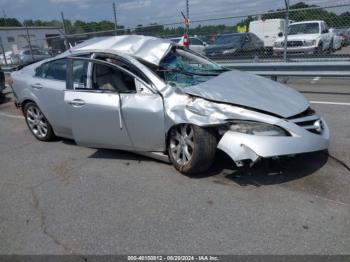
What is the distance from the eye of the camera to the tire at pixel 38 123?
5.75 metres

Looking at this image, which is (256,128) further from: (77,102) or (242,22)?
(242,22)

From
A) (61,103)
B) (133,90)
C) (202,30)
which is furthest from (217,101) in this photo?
(202,30)

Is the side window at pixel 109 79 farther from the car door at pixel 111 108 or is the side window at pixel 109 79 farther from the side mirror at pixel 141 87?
the side mirror at pixel 141 87

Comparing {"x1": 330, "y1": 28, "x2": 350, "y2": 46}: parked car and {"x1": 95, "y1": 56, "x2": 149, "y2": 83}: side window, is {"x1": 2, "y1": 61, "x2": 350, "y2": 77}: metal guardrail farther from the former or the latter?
{"x1": 95, "y1": 56, "x2": 149, "y2": 83}: side window

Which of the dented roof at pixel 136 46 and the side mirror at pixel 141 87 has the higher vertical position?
the dented roof at pixel 136 46

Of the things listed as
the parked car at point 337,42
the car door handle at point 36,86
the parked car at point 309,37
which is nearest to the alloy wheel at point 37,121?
the car door handle at point 36,86

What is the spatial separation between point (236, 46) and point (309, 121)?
8.77 metres

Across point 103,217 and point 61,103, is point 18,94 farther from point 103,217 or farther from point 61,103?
point 103,217

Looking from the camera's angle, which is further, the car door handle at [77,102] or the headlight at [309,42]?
the headlight at [309,42]

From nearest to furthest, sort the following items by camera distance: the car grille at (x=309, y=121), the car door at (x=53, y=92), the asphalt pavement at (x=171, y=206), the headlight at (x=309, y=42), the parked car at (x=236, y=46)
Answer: the asphalt pavement at (x=171, y=206)
the car grille at (x=309, y=121)
the car door at (x=53, y=92)
the parked car at (x=236, y=46)
the headlight at (x=309, y=42)

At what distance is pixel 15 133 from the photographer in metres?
6.72

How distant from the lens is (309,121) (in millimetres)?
3891

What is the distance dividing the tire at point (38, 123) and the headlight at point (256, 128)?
3270mm

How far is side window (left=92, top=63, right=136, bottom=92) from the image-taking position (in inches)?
180
